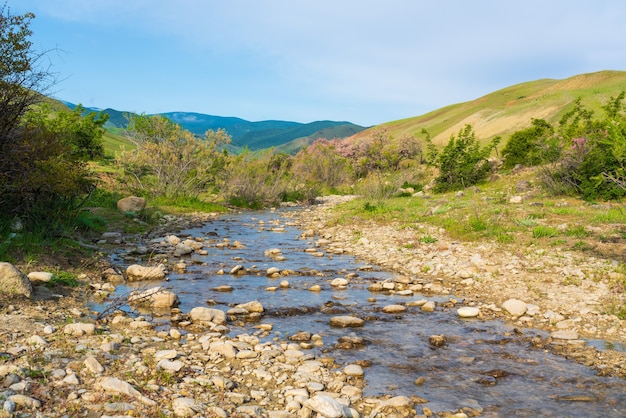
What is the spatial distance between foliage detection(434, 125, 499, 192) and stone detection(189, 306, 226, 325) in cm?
2359

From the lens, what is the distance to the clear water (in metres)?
5.00

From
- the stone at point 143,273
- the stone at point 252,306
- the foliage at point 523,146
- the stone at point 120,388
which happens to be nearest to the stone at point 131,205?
the stone at point 143,273

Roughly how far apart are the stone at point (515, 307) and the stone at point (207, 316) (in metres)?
4.83

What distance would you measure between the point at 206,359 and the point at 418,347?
2.91 m

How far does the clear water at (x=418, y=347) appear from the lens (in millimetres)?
4996

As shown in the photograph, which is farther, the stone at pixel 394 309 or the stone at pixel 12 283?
the stone at pixel 394 309

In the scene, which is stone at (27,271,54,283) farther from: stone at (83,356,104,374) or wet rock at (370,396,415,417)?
wet rock at (370,396,415,417)

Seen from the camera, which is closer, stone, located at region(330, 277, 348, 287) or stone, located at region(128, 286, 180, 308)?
stone, located at region(128, 286, 180, 308)

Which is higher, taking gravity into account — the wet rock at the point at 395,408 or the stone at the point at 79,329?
the stone at the point at 79,329

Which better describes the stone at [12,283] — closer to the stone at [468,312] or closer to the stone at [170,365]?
the stone at [170,365]

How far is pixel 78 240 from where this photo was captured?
11.4 metres

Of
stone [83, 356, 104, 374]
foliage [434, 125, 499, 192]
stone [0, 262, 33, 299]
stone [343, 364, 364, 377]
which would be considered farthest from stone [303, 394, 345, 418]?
foliage [434, 125, 499, 192]

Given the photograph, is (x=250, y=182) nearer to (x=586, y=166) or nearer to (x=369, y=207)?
(x=369, y=207)

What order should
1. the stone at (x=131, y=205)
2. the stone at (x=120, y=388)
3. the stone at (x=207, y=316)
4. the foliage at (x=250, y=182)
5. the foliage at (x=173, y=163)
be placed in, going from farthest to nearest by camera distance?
the foliage at (x=250, y=182), the foliage at (x=173, y=163), the stone at (x=131, y=205), the stone at (x=207, y=316), the stone at (x=120, y=388)
